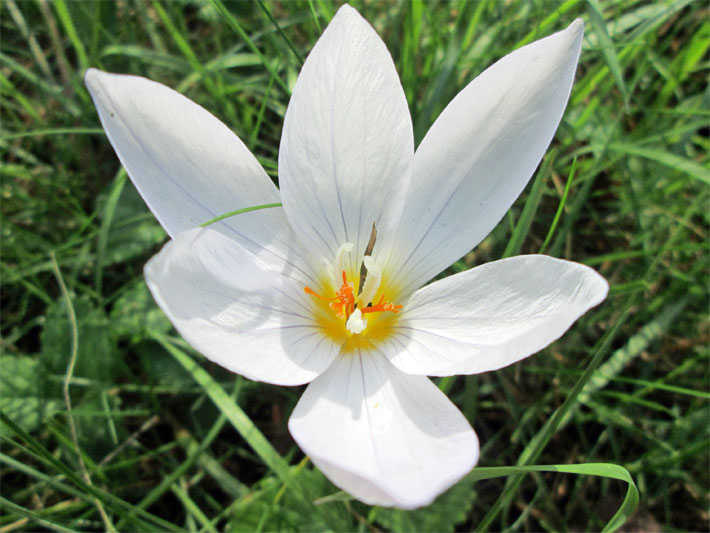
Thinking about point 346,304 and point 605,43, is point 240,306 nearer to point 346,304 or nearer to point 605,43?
point 346,304

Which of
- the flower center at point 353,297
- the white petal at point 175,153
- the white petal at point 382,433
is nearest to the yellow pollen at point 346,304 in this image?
the flower center at point 353,297

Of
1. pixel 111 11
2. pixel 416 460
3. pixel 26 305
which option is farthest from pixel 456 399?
pixel 111 11

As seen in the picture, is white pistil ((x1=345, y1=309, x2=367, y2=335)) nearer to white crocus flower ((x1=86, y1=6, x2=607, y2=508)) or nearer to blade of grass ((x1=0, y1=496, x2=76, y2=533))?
white crocus flower ((x1=86, y1=6, x2=607, y2=508))

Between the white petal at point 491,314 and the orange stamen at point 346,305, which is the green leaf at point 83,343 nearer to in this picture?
the orange stamen at point 346,305

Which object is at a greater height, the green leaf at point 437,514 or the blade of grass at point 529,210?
the blade of grass at point 529,210

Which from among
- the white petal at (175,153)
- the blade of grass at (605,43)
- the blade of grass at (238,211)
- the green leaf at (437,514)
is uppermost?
the white petal at (175,153)

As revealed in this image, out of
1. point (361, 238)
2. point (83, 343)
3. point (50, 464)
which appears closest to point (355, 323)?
point (361, 238)

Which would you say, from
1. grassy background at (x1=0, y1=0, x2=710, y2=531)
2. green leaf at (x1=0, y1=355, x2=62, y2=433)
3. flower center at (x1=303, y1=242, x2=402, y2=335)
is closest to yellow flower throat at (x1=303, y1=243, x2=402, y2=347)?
flower center at (x1=303, y1=242, x2=402, y2=335)
